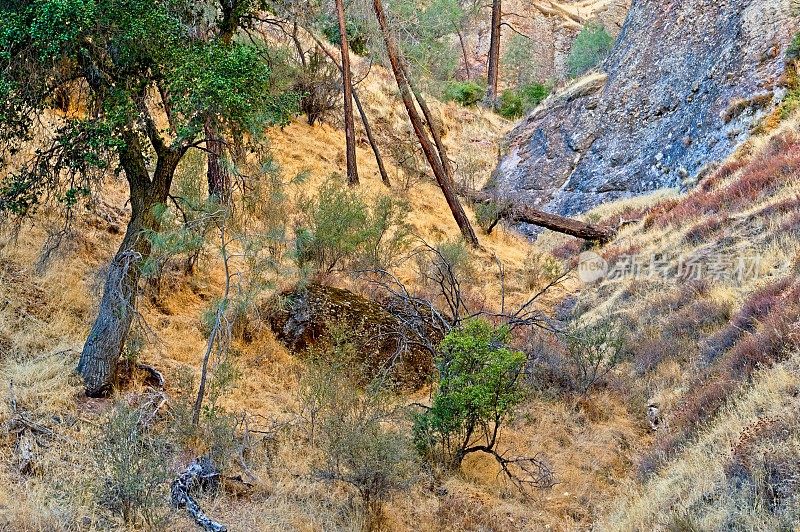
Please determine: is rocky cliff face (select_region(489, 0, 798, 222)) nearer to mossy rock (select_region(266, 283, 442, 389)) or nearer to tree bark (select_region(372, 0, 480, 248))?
tree bark (select_region(372, 0, 480, 248))

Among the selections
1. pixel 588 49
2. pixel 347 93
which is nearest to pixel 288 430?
pixel 347 93

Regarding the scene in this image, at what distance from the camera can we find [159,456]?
5.64m

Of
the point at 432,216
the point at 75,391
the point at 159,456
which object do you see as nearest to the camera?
the point at 159,456

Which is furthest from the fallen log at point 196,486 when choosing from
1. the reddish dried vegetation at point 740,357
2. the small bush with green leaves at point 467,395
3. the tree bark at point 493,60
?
the tree bark at point 493,60

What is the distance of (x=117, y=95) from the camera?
6855 millimetres

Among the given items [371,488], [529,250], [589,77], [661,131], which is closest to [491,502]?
[371,488]

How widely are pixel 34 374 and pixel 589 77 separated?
2262 cm

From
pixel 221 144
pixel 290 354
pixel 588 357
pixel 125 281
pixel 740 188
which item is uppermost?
pixel 221 144

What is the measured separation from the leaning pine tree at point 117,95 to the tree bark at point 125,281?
0.01m

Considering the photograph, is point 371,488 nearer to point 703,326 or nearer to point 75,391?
point 75,391

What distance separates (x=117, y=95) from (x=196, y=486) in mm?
3969

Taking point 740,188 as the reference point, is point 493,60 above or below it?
above

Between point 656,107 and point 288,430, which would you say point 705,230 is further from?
point 656,107

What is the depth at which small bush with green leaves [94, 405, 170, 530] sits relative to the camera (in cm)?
505
